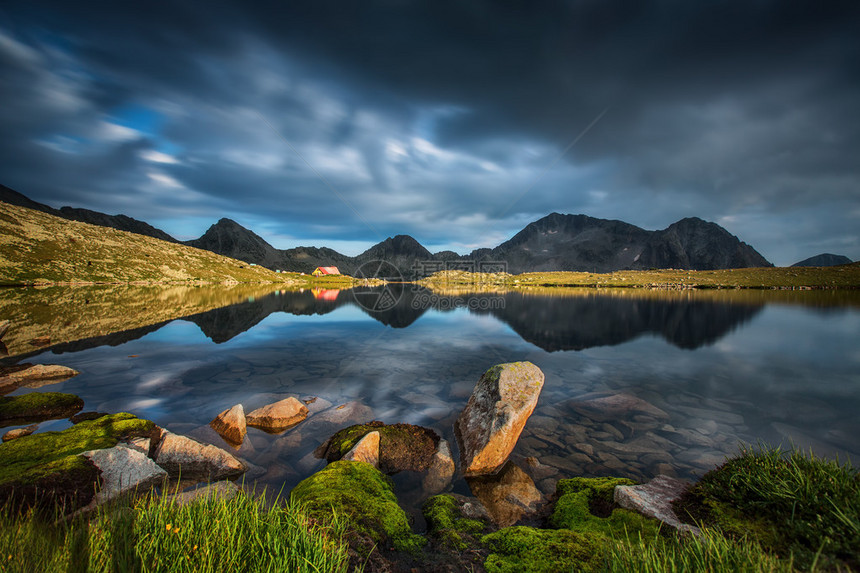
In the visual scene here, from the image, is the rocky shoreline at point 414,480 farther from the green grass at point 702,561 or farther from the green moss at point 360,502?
the green grass at point 702,561

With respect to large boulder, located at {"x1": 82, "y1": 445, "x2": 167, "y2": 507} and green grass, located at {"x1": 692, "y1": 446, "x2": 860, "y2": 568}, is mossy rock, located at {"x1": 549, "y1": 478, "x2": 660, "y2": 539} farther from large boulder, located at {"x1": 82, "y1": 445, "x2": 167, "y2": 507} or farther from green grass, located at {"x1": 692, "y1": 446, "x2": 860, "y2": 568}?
large boulder, located at {"x1": 82, "y1": 445, "x2": 167, "y2": 507}

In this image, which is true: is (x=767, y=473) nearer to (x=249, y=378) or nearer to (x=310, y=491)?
(x=310, y=491)

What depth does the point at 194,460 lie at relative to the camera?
9812 mm

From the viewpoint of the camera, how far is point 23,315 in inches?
1489

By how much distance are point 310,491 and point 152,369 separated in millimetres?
20676

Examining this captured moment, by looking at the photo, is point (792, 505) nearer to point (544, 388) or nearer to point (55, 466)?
point (544, 388)

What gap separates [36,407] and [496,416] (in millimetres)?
18977

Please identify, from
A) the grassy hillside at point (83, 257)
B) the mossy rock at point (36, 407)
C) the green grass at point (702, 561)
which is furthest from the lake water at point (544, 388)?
the grassy hillside at point (83, 257)

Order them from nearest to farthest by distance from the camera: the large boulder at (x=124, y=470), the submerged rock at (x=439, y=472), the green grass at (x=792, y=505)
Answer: the green grass at (x=792, y=505) → the large boulder at (x=124, y=470) → the submerged rock at (x=439, y=472)

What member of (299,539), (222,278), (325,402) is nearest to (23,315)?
(325,402)

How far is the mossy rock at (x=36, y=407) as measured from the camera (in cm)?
1232

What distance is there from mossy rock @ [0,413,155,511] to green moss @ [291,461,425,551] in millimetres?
4299

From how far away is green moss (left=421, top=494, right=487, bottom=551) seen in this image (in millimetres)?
6667

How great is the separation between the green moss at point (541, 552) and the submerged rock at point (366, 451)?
479 cm
